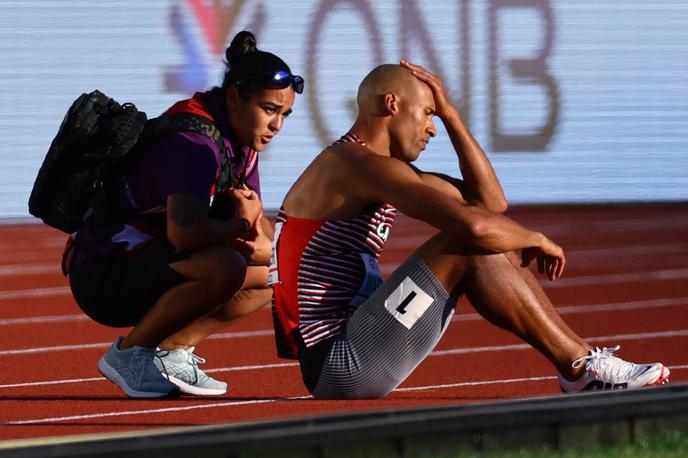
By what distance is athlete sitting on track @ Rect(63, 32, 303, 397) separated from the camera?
17.4ft

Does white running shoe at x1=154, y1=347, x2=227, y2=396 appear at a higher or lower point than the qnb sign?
higher

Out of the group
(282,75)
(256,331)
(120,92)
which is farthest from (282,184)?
(282,75)

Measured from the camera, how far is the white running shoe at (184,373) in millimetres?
5445

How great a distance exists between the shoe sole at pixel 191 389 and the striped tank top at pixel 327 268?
63 centimetres

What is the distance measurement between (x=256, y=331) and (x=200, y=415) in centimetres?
296

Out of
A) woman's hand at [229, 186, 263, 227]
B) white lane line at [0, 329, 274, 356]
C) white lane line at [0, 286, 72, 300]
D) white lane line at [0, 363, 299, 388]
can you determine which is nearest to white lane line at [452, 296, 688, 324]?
white lane line at [0, 329, 274, 356]

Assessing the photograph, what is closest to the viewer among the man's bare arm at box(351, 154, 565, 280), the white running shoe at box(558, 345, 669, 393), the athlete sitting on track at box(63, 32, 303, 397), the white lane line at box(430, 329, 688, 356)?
the man's bare arm at box(351, 154, 565, 280)

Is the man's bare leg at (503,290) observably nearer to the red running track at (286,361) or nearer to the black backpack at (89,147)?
the red running track at (286,361)

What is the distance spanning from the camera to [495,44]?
14.6 meters

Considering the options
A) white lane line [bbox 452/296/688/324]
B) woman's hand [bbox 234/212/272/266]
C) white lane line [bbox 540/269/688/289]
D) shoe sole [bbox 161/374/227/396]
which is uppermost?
woman's hand [bbox 234/212/272/266]

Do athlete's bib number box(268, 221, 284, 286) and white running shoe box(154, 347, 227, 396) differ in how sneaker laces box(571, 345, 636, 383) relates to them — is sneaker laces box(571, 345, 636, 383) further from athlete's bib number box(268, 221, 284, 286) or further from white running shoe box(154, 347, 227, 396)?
white running shoe box(154, 347, 227, 396)

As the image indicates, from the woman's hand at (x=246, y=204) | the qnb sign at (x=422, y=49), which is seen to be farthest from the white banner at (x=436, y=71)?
the woman's hand at (x=246, y=204)

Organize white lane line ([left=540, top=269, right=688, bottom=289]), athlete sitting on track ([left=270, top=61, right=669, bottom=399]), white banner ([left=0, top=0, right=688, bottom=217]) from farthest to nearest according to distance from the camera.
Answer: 1. white banner ([left=0, top=0, right=688, bottom=217])
2. white lane line ([left=540, top=269, right=688, bottom=289])
3. athlete sitting on track ([left=270, top=61, right=669, bottom=399])

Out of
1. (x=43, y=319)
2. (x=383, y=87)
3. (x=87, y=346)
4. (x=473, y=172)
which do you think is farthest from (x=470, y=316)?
(x=383, y=87)
